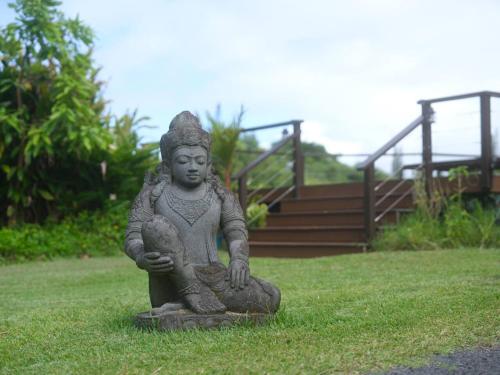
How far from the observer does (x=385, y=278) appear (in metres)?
A: 7.56

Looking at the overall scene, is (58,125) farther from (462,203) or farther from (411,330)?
(411,330)

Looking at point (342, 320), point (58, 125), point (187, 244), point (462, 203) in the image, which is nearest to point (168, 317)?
point (187, 244)

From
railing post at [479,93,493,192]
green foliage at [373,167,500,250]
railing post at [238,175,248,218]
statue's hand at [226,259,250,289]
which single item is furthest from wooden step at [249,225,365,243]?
statue's hand at [226,259,250,289]

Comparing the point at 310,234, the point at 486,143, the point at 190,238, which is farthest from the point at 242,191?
the point at 190,238

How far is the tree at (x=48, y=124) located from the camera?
41.8 feet

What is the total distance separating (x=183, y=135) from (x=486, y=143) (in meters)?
7.31

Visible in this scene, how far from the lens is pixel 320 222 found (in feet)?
41.3

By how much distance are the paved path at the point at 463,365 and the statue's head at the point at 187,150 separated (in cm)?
203

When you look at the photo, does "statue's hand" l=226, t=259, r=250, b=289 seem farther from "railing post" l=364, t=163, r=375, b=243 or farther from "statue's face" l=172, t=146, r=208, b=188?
"railing post" l=364, t=163, r=375, b=243

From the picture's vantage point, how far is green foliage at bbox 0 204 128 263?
12.0 meters

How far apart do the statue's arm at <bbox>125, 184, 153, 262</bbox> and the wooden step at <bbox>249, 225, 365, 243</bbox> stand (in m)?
6.65

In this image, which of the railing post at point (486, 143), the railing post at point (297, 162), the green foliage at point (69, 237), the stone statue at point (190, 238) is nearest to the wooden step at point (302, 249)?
the railing post at point (297, 162)

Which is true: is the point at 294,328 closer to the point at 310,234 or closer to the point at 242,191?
the point at 310,234

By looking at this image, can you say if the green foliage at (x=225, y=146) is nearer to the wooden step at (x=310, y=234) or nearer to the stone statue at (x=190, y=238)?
the wooden step at (x=310, y=234)
